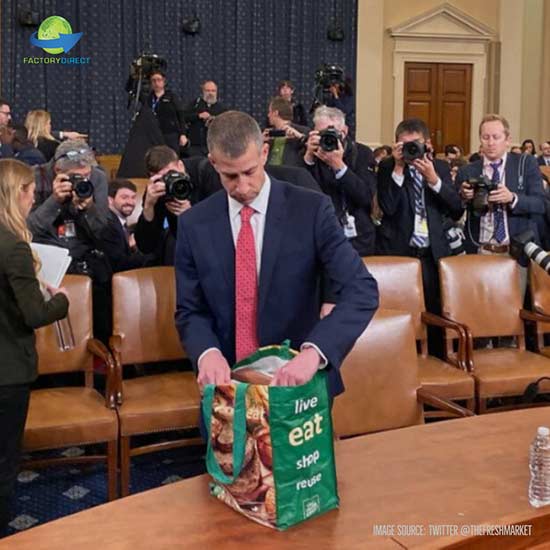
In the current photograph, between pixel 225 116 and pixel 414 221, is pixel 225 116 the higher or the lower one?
the higher one

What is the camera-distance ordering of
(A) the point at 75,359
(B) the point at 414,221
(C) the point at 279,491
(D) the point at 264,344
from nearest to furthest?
(C) the point at 279,491, (D) the point at 264,344, (A) the point at 75,359, (B) the point at 414,221

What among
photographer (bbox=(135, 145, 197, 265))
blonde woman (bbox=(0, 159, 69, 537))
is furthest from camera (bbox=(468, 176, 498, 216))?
blonde woman (bbox=(0, 159, 69, 537))

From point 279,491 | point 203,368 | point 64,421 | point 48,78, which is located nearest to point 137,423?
point 64,421

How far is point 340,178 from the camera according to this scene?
3994mm

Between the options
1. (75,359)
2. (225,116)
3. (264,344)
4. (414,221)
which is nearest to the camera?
(225,116)

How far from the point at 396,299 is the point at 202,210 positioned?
176 cm

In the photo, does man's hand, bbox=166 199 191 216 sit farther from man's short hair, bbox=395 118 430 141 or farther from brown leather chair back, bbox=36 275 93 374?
man's short hair, bbox=395 118 430 141

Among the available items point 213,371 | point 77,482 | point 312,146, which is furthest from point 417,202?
point 213,371

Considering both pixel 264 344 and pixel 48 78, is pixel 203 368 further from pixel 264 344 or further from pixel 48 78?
pixel 48 78

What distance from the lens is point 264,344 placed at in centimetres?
210

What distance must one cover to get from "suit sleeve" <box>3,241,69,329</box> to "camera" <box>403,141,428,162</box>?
1.91 m

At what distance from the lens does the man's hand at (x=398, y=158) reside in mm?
3977

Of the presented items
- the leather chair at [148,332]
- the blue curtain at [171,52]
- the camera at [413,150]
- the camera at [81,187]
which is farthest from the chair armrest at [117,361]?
the blue curtain at [171,52]

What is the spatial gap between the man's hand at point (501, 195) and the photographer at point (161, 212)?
139 cm
